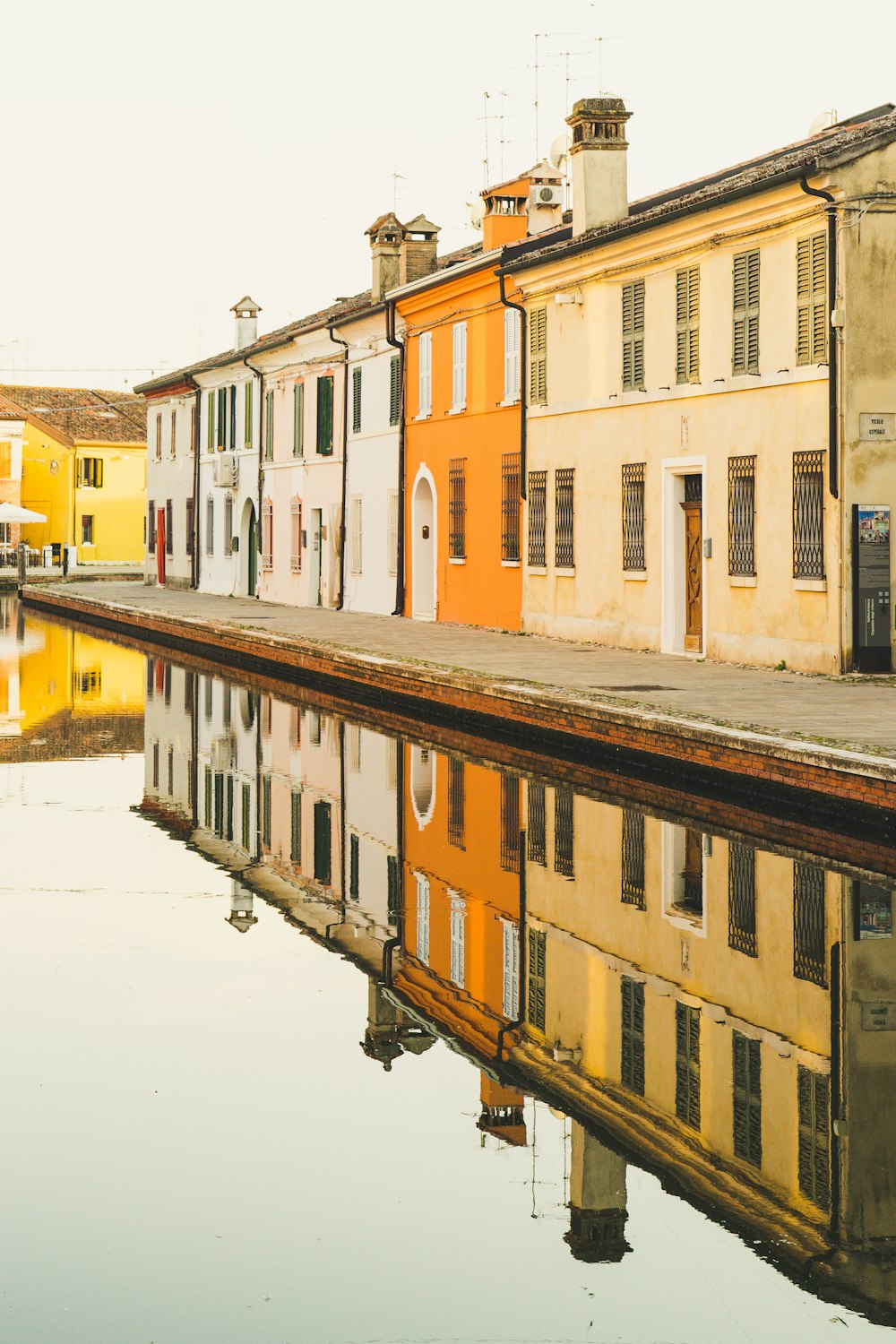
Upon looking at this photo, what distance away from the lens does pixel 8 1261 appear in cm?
472

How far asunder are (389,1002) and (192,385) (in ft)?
156

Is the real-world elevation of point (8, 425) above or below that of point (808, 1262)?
above

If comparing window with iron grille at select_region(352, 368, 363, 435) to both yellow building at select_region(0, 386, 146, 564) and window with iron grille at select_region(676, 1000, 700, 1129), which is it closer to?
window with iron grille at select_region(676, 1000, 700, 1129)

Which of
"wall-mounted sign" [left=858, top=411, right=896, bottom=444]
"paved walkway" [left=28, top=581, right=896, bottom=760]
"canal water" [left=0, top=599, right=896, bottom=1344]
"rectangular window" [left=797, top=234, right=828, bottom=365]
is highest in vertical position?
"rectangular window" [left=797, top=234, right=828, bottom=365]

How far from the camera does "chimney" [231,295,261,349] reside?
5191 cm

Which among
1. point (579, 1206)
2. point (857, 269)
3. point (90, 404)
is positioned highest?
point (90, 404)

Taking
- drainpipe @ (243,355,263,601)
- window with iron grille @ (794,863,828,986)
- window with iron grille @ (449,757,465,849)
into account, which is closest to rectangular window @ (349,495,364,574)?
drainpipe @ (243,355,263,601)

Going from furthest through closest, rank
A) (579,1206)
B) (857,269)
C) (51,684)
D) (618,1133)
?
(51,684) → (857,269) → (618,1133) → (579,1206)

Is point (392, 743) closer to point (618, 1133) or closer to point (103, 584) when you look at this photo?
point (618, 1133)

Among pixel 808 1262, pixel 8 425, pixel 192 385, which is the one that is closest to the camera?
pixel 808 1262

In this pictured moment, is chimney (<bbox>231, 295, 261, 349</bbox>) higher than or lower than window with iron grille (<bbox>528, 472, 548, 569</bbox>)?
higher

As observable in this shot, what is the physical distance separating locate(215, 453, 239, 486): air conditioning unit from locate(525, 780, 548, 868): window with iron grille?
35.3 meters

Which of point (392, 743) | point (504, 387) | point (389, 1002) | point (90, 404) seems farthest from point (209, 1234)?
point (90, 404)

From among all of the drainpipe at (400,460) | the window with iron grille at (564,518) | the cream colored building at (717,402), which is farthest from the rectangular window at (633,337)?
the drainpipe at (400,460)
